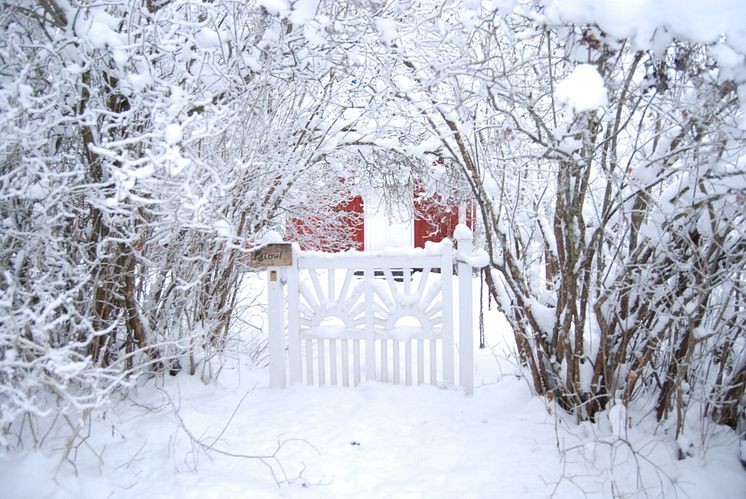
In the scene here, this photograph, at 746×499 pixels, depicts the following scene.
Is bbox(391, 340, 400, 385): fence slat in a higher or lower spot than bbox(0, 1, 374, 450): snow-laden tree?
lower

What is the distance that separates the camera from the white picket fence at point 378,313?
3.99 metres

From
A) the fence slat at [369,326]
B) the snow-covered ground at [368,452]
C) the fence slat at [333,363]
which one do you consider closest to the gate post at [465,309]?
the snow-covered ground at [368,452]

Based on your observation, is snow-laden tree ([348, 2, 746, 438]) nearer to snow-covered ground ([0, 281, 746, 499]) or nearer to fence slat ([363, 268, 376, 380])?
snow-covered ground ([0, 281, 746, 499])

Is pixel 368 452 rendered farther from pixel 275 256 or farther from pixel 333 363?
pixel 275 256

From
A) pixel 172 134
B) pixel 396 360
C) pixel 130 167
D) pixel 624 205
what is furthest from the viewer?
pixel 396 360

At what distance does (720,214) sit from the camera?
2.51 metres

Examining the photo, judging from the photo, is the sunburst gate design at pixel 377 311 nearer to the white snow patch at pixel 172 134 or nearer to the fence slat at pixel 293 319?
the fence slat at pixel 293 319

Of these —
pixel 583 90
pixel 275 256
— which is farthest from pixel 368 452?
pixel 583 90

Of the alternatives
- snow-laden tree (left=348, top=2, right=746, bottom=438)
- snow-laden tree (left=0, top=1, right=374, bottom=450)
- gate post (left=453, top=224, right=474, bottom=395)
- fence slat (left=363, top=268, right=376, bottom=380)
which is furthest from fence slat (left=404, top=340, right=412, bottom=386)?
snow-laden tree (left=0, top=1, right=374, bottom=450)

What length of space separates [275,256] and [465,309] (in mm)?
Result: 1490

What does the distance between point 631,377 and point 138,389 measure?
3165 mm

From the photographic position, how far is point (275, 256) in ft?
13.5

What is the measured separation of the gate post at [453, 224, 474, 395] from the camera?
3.94 meters

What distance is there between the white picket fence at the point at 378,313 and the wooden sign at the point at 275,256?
51mm
